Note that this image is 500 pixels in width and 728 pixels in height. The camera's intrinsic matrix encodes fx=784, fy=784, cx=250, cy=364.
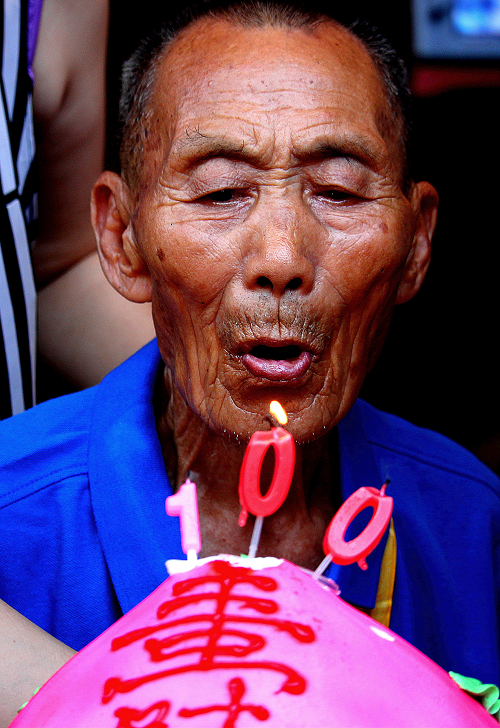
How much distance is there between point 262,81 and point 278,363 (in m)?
0.49

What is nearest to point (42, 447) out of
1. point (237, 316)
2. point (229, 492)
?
point (229, 492)

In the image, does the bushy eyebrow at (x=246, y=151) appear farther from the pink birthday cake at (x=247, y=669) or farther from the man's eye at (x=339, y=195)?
Answer: the pink birthday cake at (x=247, y=669)

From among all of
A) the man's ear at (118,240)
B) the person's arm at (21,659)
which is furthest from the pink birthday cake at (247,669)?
the man's ear at (118,240)

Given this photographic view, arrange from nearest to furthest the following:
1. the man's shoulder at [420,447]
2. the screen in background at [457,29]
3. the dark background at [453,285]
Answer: the man's shoulder at [420,447]
the dark background at [453,285]
the screen in background at [457,29]

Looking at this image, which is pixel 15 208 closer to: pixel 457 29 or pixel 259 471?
pixel 259 471

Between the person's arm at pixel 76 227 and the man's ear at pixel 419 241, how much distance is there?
2.53 ft

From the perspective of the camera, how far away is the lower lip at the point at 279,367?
133 cm

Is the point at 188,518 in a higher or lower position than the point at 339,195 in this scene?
lower

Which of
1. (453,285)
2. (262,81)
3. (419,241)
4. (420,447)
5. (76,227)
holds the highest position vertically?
(262,81)

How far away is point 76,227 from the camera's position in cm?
221

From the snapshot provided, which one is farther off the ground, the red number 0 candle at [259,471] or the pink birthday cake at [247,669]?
the red number 0 candle at [259,471]

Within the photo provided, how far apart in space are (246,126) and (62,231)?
3.25ft

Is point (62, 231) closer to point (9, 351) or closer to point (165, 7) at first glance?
point (9, 351)

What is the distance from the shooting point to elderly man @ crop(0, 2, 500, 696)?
135cm
